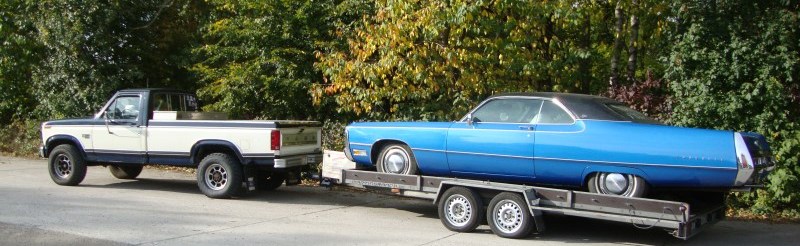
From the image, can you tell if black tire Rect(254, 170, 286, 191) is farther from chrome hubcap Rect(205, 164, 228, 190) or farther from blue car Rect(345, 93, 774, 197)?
blue car Rect(345, 93, 774, 197)

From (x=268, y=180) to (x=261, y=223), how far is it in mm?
3044

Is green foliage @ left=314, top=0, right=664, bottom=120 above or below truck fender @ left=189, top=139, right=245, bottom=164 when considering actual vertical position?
above

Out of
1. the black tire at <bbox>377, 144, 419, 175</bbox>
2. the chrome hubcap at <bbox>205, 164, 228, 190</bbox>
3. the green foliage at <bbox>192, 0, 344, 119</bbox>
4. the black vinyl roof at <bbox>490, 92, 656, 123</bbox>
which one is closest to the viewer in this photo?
the black vinyl roof at <bbox>490, 92, 656, 123</bbox>

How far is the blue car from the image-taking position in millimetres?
7309

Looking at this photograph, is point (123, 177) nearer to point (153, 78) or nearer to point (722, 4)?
point (153, 78)

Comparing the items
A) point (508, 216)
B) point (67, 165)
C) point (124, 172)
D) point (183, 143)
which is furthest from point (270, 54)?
point (508, 216)

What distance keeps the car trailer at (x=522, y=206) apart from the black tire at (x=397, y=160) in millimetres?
264

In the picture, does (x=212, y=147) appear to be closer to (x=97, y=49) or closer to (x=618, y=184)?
(x=618, y=184)

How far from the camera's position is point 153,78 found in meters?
19.7

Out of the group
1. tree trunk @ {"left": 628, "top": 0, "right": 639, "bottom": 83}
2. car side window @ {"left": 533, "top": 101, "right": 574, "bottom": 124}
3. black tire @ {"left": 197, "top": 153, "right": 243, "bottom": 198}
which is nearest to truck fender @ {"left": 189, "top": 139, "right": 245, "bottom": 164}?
black tire @ {"left": 197, "top": 153, "right": 243, "bottom": 198}

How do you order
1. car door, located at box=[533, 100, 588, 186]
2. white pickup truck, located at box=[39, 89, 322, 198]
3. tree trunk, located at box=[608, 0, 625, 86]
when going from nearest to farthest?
car door, located at box=[533, 100, 588, 186] < white pickup truck, located at box=[39, 89, 322, 198] < tree trunk, located at box=[608, 0, 625, 86]

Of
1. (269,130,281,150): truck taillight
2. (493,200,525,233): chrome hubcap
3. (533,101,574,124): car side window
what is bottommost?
(493,200,525,233): chrome hubcap

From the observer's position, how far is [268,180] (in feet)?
40.3

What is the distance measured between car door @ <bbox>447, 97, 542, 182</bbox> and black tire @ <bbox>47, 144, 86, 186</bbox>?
23.2 feet
